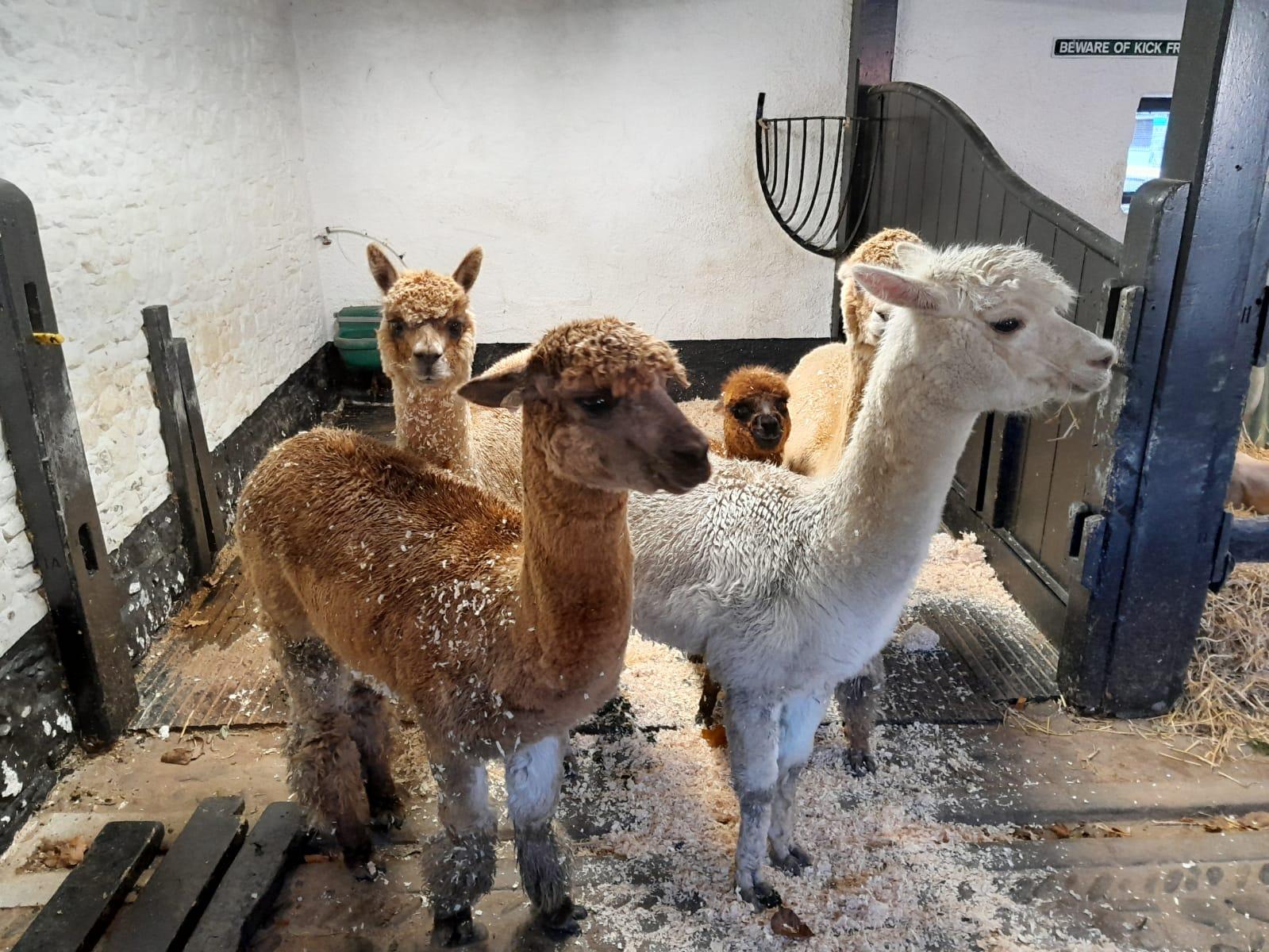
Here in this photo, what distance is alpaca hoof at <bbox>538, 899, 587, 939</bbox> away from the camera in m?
2.69

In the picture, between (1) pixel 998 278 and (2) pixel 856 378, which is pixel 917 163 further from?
(1) pixel 998 278

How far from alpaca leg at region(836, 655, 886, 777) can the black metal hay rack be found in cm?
467

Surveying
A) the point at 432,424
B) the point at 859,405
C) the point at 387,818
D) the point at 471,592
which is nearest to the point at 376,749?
the point at 387,818

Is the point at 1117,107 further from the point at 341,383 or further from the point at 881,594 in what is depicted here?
the point at 341,383

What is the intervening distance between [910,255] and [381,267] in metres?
2.38

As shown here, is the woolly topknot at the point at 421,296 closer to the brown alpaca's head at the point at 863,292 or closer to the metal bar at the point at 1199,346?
→ the brown alpaca's head at the point at 863,292

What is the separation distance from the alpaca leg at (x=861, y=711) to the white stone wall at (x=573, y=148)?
497 cm

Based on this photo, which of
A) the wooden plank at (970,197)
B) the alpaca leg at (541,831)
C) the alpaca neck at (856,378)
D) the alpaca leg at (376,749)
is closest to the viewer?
the alpaca leg at (541,831)

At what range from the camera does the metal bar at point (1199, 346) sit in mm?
2992

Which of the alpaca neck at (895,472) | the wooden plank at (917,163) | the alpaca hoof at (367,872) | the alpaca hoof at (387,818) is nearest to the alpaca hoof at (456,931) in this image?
the alpaca hoof at (367,872)

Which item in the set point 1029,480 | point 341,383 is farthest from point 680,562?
point 341,383

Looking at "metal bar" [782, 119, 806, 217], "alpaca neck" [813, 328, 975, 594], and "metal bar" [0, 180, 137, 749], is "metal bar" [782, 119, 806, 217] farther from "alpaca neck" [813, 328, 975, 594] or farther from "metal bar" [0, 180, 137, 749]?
"metal bar" [0, 180, 137, 749]

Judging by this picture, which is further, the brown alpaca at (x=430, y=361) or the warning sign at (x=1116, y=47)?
the warning sign at (x=1116, y=47)

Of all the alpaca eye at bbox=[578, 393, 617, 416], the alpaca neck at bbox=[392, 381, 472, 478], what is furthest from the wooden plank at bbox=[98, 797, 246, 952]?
the alpaca eye at bbox=[578, 393, 617, 416]
